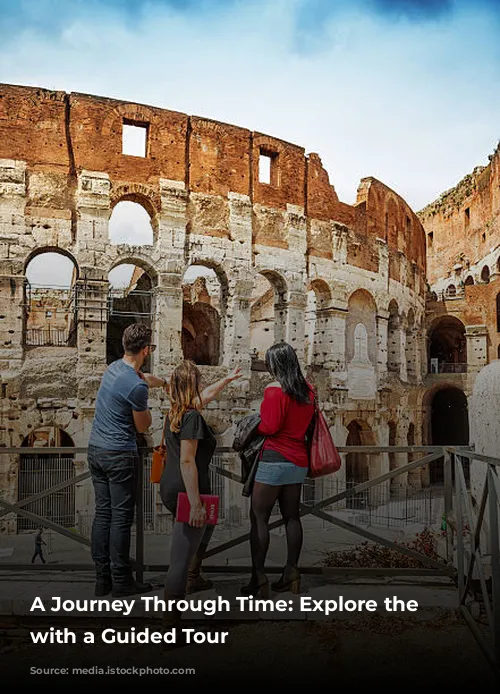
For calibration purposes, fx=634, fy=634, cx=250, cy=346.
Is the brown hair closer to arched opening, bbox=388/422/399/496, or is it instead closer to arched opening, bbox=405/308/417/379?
arched opening, bbox=388/422/399/496

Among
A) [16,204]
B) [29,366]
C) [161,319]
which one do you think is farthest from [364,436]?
[16,204]

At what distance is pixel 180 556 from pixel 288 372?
1401 millimetres

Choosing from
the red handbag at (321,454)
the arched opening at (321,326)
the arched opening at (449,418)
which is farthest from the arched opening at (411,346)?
the red handbag at (321,454)

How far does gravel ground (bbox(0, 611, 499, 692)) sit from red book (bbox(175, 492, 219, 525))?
29.3 inches

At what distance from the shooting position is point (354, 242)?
2048 centimetres

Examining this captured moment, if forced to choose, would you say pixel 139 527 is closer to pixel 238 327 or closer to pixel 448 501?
pixel 448 501

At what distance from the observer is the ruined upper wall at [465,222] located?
1233 inches

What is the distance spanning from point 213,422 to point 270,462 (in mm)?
12631

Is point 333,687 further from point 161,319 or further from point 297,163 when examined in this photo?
A: point 297,163

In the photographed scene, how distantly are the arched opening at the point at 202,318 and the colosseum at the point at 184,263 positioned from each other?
0.10 m

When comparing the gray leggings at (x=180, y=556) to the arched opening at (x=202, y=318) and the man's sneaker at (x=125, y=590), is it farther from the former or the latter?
the arched opening at (x=202, y=318)

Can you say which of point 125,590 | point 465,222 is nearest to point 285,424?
point 125,590

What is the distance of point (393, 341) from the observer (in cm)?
2327

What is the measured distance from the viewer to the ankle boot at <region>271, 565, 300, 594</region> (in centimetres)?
443
